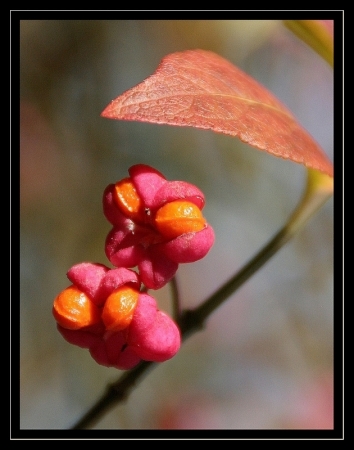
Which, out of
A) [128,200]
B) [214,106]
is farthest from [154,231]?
[214,106]

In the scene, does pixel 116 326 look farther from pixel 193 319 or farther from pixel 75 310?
pixel 193 319

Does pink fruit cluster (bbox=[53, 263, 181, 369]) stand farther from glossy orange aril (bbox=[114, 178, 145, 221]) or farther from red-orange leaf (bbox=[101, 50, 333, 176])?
red-orange leaf (bbox=[101, 50, 333, 176])

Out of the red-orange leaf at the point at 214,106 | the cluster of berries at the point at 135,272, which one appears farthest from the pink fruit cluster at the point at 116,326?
the red-orange leaf at the point at 214,106

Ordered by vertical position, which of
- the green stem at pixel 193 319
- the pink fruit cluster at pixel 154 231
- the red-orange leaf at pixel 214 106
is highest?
the red-orange leaf at pixel 214 106

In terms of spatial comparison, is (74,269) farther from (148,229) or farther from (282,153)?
(282,153)

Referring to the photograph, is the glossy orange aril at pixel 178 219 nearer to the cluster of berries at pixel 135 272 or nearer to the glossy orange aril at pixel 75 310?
the cluster of berries at pixel 135 272
